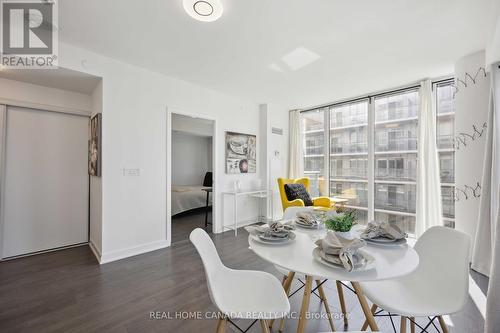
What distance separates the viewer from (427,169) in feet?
10.9

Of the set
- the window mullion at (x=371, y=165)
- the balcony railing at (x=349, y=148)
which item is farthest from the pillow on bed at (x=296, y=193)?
the balcony railing at (x=349, y=148)

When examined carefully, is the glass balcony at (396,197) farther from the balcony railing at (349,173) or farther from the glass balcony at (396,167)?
the balcony railing at (349,173)

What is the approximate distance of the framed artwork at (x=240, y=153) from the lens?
4.21 metres

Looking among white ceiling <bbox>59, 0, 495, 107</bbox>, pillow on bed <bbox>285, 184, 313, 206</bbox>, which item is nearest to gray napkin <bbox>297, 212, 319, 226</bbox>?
white ceiling <bbox>59, 0, 495, 107</bbox>

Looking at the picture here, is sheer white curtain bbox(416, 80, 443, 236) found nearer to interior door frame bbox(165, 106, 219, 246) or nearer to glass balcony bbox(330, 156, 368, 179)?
glass balcony bbox(330, 156, 368, 179)

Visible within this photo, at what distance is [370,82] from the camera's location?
11.7 feet

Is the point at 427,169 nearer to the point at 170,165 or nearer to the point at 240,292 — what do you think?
the point at 240,292

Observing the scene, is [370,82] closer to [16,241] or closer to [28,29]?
[28,29]

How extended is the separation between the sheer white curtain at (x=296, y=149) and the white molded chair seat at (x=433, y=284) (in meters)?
3.54

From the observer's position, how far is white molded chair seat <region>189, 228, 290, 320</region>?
1.13 m

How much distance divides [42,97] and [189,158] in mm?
4267

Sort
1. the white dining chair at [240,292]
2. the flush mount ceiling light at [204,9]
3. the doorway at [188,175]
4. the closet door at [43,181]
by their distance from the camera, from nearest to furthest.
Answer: the white dining chair at [240,292] < the flush mount ceiling light at [204,9] < the closet door at [43,181] < the doorway at [188,175]

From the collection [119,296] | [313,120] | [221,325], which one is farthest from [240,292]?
[313,120]

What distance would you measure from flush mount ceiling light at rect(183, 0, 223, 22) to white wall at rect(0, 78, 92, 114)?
99.9 inches
